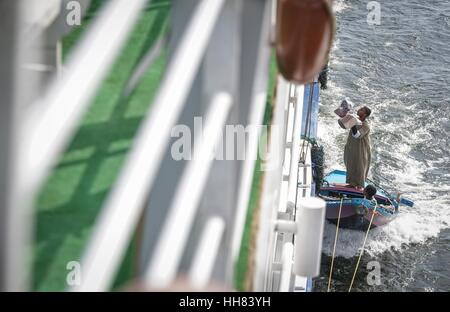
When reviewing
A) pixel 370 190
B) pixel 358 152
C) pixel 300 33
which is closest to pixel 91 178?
pixel 300 33

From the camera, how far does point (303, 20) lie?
2580 mm

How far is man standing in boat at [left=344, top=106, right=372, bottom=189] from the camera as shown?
378 inches

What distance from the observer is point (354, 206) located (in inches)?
410

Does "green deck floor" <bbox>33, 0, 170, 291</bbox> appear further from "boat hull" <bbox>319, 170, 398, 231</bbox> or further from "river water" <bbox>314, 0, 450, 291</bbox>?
"boat hull" <bbox>319, 170, 398, 231</bbox>

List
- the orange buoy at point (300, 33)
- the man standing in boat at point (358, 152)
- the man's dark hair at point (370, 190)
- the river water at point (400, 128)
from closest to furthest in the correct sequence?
the orange buoy at point (300, 33)
the man standing in boat at point (358, 152)
the man's dark hair at point (370, 190)
the river water at point (400, 128)

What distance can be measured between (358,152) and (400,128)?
4.78 metres

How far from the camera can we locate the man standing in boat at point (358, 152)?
9.59m

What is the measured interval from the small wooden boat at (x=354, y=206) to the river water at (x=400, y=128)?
25cm

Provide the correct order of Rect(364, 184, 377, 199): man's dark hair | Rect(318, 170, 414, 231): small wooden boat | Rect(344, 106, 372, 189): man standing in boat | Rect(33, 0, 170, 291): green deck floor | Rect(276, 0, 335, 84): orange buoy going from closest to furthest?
Rect(33, 0, 170, 291): green deck floor < Rect(276, 0, 335, 84): orange buoy < Rect(344, 106, 372, 189): man standing in boat < Rect(364, 184, 377, 199): man's dark hair < Rect(318, 170, 414, 231): small wooden boat

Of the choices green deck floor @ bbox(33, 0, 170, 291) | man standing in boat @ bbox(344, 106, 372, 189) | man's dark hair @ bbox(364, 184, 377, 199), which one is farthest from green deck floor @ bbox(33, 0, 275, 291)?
man's dark hair @ bbox(364, 184, 377, 199)

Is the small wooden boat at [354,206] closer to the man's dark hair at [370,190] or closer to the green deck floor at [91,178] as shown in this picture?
the man's dark hair at [370,190]

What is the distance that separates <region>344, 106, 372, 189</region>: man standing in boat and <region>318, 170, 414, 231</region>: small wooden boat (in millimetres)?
252

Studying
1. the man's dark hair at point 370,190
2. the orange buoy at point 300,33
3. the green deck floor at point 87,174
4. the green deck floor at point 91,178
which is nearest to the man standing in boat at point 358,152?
the man's dark hair at point 370,190

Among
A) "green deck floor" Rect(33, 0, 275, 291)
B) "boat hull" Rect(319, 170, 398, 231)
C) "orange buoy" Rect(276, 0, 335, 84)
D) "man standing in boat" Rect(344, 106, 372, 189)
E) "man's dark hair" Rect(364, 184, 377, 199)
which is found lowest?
"boat hull" Rect(319, 170, 398, 231)
